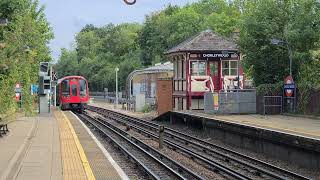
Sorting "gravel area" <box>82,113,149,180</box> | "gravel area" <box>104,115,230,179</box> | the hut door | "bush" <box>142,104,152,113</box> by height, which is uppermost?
the hut door

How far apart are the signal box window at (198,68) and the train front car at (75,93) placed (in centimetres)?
2081

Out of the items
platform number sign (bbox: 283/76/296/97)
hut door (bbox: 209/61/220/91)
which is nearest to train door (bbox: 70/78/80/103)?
hut door (bbox: 209/61/220/91)

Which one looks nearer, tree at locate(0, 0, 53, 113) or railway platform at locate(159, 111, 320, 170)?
railway platform at locate(159, 111, 320, 170)

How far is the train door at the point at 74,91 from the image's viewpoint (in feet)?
183

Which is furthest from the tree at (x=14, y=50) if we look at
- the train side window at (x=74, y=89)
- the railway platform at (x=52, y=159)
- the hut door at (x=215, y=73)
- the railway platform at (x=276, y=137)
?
the train side window at (x=74, y=89)

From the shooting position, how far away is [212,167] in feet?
55.9

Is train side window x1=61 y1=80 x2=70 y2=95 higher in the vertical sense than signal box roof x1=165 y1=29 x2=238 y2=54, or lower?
lower

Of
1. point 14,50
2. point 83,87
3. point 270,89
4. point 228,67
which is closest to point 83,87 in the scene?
point 83,87

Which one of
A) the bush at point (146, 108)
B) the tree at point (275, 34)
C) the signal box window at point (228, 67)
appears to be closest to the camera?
the tree at point (275, 34)

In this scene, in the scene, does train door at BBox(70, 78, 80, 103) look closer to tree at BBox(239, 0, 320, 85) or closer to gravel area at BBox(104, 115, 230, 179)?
tree at BBox(239, 0, 320, 85)

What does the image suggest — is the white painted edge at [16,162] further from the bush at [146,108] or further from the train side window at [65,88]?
the train side window at [65,88]

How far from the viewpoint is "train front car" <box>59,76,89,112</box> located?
55875 millimetres

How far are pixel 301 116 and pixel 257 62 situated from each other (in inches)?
212

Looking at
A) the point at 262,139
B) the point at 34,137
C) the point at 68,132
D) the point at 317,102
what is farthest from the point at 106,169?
Answer: the point at 317,102
